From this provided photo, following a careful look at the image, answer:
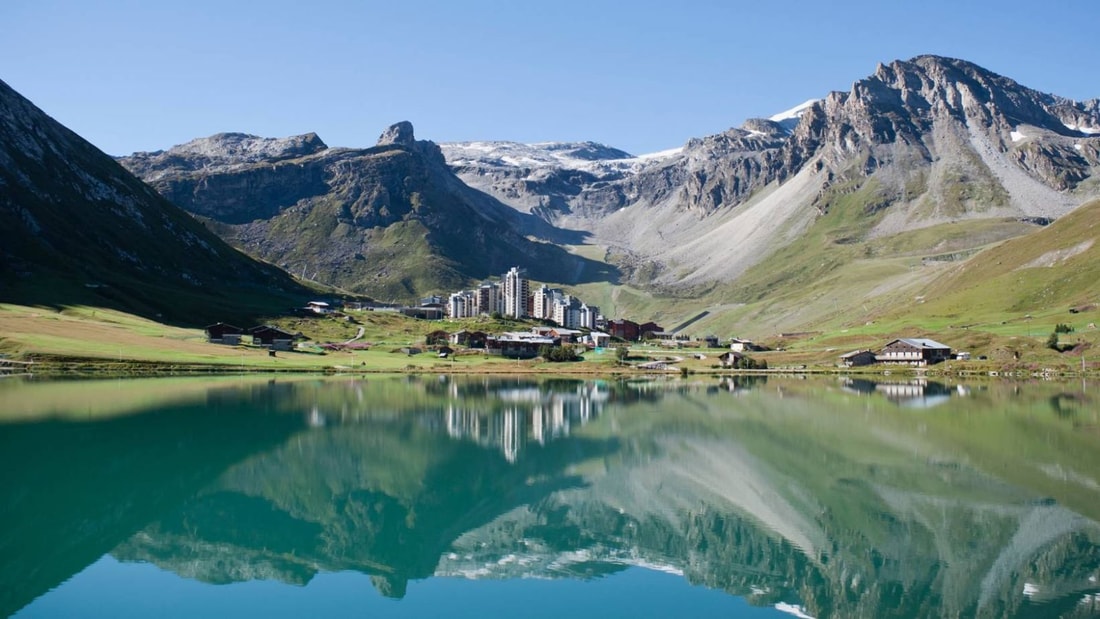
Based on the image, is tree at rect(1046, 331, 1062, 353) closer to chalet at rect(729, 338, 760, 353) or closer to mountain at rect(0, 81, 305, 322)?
chalet at rect(729, 338, 760, 353)

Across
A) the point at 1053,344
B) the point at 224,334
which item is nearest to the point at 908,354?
the point at 1053,344

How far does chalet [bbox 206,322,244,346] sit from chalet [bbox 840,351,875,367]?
9491 centimetres

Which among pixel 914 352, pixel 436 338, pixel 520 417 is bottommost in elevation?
pixel 520 417

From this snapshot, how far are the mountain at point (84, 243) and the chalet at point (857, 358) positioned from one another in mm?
108860

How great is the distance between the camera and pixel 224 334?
128000mm

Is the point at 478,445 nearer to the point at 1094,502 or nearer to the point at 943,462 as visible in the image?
the point at 943,462

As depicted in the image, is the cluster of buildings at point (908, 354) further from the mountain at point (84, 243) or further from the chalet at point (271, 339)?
the mountain at point (84, 243)

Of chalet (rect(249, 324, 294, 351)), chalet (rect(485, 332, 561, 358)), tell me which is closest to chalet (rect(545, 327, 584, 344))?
chalet (rect(485, 332, 561, 358))

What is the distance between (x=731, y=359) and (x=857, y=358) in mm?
19411

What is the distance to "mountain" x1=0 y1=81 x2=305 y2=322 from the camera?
13912 cm

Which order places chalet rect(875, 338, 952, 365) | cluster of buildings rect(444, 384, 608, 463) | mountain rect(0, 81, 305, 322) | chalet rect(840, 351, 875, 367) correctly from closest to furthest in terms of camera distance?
cluster of buildings rect(444, 384, 608, 463) → chalet rect(875, 338, 952, 365) → chalet rect(840, 351, 875, 367) → mountain rect(0, 81, 305, 322)

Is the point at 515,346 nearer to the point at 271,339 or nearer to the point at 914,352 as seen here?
the point at 271,339

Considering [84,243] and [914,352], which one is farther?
[84,243]

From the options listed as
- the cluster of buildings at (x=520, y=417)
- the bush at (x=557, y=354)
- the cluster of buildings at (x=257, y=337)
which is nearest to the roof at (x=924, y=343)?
the bush at (x=557, y=354)
